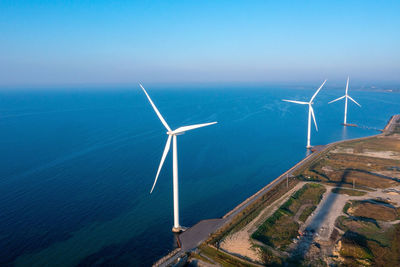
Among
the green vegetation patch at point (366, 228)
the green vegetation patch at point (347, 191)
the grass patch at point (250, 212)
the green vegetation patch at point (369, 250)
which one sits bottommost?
the green vegetation patch at point (347, 191)

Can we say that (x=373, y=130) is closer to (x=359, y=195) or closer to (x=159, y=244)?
(x=359, y=195)


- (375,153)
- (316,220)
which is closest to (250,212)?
(316,220)

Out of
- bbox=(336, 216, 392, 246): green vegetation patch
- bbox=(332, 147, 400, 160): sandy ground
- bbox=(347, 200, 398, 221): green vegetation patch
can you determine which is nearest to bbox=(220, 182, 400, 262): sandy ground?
bbox=(336, 216, 392, 246): green vegetation patch

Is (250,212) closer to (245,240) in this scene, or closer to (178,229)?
(245,240)

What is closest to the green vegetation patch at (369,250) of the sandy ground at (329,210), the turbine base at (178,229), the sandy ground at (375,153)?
the sandy ground at (329,210)

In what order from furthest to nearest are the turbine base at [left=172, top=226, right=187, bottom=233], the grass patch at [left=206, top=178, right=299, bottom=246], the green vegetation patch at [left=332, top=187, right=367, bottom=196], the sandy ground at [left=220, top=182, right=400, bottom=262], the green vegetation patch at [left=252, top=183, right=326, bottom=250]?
the green vegetation patch at [left=332, top=187, right=367, bottom=196] < the turbine base at [left=172, top=226, right=187, bottom=233] < the grass patch at [left=206, top=178, right=299, bottom=246] < the green vegetation patch at [left=252, top=183, right=326, bottom=250] < the sandy ground at [left=220, top=182, right=400, bottom=262]

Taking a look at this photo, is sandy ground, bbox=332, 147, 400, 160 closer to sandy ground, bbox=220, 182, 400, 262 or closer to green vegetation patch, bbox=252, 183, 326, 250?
sandy ground, bbox=220, 182, 400, 262

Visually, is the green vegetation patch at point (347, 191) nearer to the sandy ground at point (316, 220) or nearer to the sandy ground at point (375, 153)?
the sandy ground at point (316, 220)

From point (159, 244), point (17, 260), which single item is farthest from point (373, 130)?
point (17, 260)
